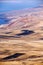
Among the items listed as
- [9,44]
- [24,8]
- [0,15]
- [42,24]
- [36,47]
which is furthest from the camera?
[24,8]

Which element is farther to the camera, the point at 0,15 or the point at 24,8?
the point at 24,8

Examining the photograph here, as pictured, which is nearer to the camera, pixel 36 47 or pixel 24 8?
pixel 36 47

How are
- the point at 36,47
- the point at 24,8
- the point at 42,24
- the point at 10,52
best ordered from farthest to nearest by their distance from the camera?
1. the point at 24,8
2. the point at 42,24
3. the point at 36,47
4. the point at 10,52

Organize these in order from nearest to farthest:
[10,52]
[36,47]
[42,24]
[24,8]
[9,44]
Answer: [10,52] → [36,47] → [9,44] → [42,24] → [24,8]

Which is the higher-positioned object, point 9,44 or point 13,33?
point 13,33

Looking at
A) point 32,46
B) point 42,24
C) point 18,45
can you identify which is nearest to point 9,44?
point 18,45

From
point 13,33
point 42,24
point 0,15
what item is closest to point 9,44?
point 13,33

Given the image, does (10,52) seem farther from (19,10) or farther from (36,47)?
(19,10)

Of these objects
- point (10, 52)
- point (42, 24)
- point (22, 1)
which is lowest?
point (10, 52)

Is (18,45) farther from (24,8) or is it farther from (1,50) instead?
(24,8)
